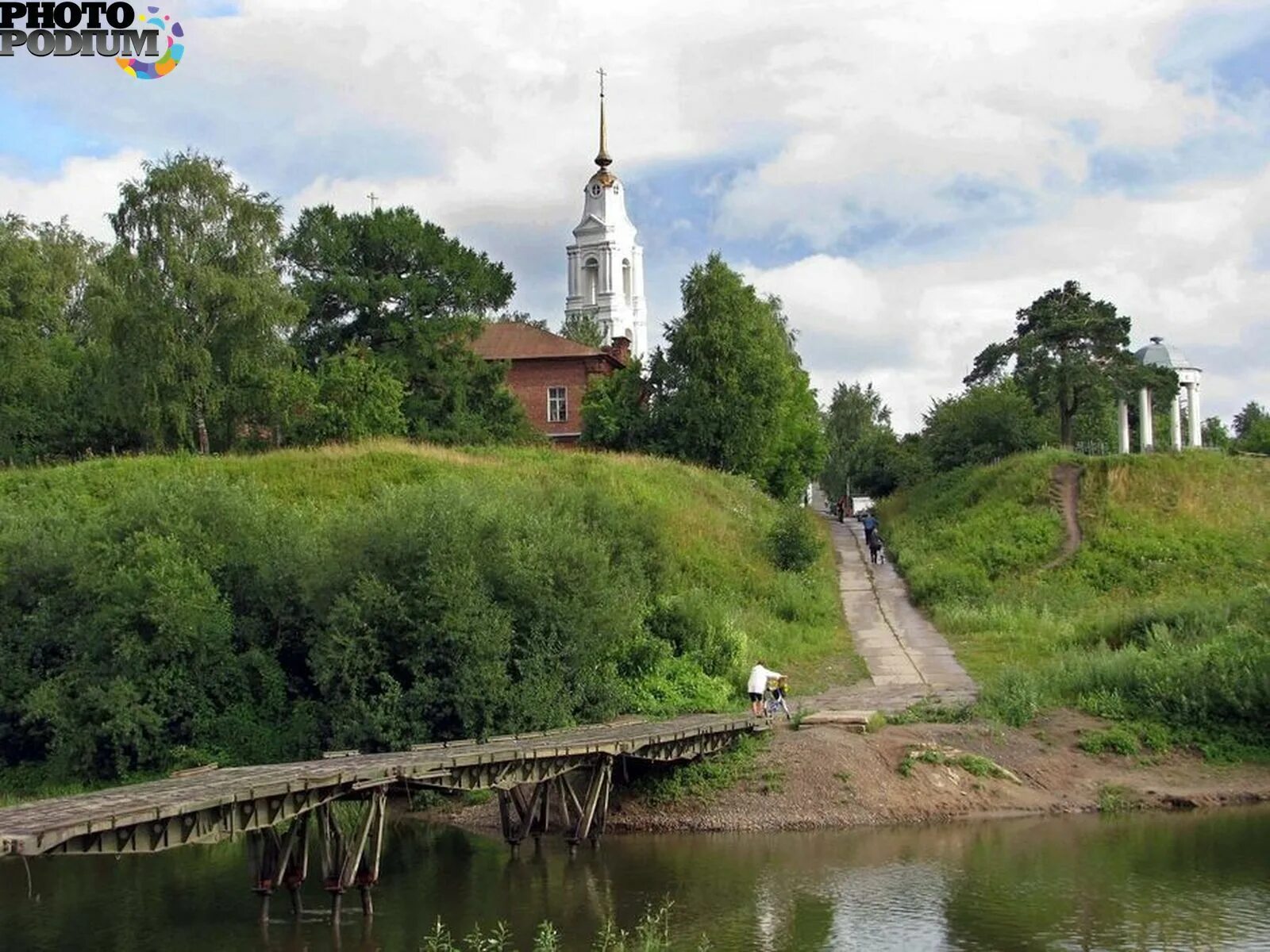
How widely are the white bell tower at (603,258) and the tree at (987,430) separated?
3697 cm

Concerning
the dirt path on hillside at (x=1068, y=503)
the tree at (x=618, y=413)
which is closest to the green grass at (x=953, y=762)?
the dirt path on hillside at (x=1068, y=503)

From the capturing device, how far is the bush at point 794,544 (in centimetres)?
4869

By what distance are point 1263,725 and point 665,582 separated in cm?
1731

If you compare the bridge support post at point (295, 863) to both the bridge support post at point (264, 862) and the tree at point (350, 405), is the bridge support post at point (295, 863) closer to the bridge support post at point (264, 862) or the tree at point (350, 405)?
the bridge support post at point (264, 862)

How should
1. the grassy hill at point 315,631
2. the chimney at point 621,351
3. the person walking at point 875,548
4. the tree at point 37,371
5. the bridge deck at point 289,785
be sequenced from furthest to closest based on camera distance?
the chimney at point 621,351 → the person walking at point 875,548 → the tree at point 37,371 → the grassy hill at point 315,631 → the bridge deck at point 289,785

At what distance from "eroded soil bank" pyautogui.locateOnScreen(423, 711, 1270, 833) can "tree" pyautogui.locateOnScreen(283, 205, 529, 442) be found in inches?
1257

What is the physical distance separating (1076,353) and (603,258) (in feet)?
162

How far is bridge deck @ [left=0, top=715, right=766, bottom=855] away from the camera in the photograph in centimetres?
1611

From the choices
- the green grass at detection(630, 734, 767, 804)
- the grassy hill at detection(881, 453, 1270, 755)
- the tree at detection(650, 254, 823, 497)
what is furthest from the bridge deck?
the tree at detection(650, 254, 823, 497)

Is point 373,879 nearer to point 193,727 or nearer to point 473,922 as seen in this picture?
point 473,922

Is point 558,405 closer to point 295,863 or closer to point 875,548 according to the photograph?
point 875,548

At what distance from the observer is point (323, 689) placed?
3041 cm

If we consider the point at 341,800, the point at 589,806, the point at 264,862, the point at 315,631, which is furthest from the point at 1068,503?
the point at 264,862

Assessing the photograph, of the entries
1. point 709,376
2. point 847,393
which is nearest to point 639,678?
point 709,376
